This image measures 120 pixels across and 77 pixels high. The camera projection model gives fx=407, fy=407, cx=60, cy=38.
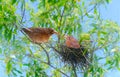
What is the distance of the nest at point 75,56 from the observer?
9.62 ft

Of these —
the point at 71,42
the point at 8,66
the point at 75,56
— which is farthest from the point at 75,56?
the point at 8,66

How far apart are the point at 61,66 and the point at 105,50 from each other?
0.36m

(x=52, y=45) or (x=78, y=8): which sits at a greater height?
(x=78, y=8)

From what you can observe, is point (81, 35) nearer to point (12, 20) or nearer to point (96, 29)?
point (96, 29)

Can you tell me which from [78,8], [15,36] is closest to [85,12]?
[78,8]

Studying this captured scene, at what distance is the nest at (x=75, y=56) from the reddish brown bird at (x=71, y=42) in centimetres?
5

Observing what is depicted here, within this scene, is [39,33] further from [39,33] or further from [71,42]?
[71,42]

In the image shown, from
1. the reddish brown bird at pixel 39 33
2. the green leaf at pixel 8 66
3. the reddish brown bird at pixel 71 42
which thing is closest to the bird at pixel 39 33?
the reddish brown bird at pixel 39 33

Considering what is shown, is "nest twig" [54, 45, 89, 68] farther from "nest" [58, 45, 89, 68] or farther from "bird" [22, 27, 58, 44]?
"bird" [22, 27, 58, 44]

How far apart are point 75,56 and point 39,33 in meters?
0.49

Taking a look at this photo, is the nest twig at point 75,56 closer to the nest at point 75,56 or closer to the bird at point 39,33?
the nest at point 75,56

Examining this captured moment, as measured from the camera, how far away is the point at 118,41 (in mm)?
2822

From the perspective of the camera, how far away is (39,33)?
2551 mm

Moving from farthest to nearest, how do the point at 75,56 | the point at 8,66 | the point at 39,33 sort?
the point at 75,56 < the point at 8,66 < the point at 39,33
